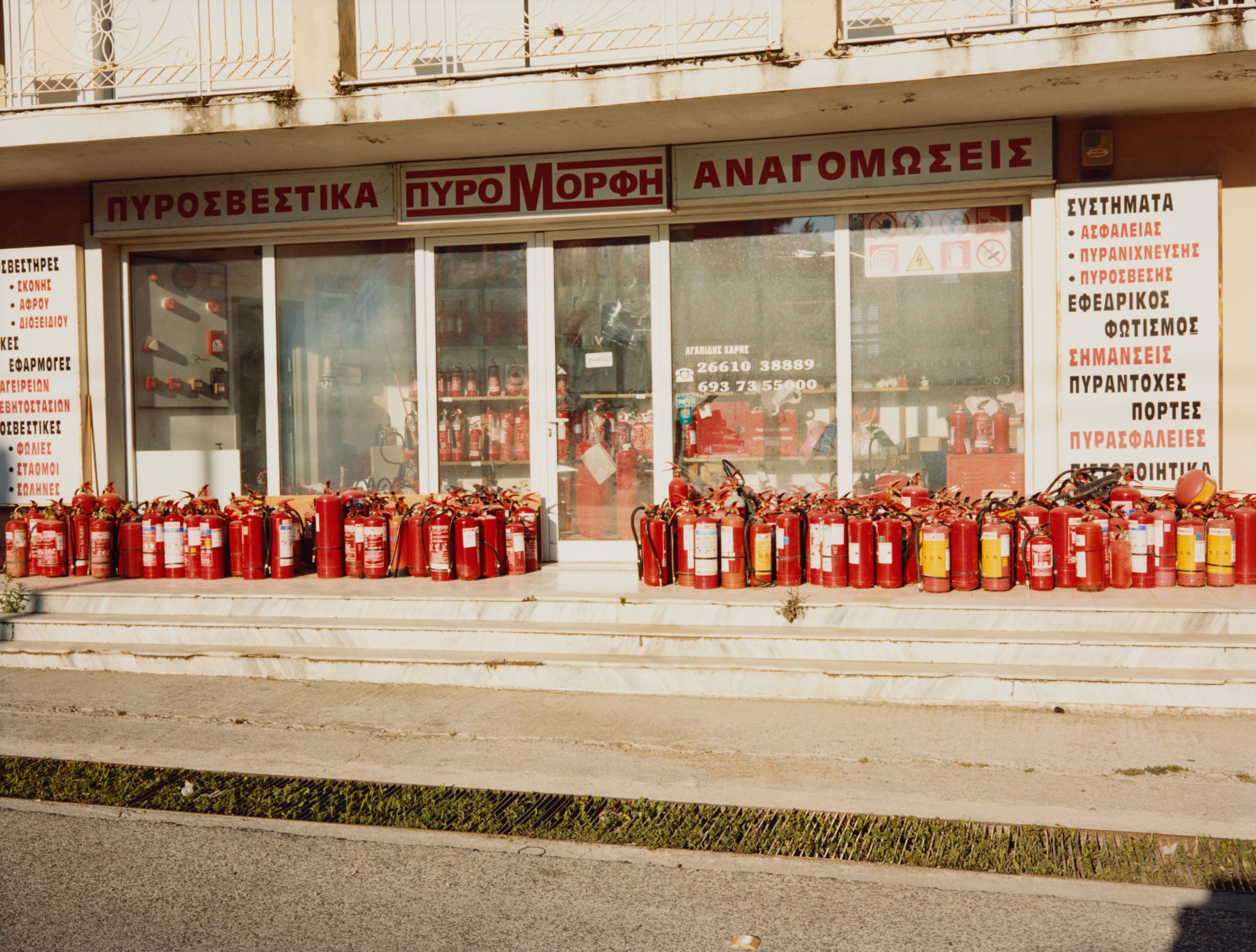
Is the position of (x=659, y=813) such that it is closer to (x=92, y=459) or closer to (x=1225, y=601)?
(x=1225, y=601)

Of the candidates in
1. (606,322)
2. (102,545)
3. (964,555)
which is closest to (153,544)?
(102,545)

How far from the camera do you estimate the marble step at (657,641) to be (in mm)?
7031

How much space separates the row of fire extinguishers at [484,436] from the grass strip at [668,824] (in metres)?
5.21

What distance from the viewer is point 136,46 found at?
10961 mm

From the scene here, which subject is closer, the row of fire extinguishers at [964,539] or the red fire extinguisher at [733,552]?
the row of fire extinguishers at [964,539]

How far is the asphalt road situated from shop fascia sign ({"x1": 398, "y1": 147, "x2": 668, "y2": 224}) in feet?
22.0

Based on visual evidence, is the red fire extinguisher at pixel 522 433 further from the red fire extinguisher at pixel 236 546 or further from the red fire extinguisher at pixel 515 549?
the red fire extinguisher at pixel 236 546

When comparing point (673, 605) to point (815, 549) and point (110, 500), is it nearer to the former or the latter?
point (815, 549)

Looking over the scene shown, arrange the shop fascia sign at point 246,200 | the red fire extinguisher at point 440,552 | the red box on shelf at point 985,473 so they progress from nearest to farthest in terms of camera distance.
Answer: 1. the red fire extinguisher at point 440,552
2. the red box on shelf at point 985,473
3. the shop fascia sign at point 246,200

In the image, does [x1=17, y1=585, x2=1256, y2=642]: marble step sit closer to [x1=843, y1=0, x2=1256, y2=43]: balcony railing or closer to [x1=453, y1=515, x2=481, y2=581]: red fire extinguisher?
[x1=453, y1=515, x2=481, y2=581]: red fire extinguisher

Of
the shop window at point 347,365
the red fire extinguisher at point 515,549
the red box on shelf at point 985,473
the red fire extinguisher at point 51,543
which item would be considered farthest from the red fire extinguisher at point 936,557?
the red fire extinguisher at point 51,543

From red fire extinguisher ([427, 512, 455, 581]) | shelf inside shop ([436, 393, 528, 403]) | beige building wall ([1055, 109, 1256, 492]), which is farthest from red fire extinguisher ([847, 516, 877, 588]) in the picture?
shelf inside shop ([436, 393, 528, 403])

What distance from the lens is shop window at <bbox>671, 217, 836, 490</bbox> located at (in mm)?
10133

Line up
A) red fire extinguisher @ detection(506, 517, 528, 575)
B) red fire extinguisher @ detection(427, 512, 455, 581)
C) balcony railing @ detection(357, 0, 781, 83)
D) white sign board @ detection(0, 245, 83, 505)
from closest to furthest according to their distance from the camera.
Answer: red fire extinguisher @ detection(427, 512, 455, 581)
red fire extinguisher @ detection(506, 517, 528, 575)
balcony railing @ detection(357, 0, 781, 83)
white sign board @ detection(0, 245, 83, 505)
